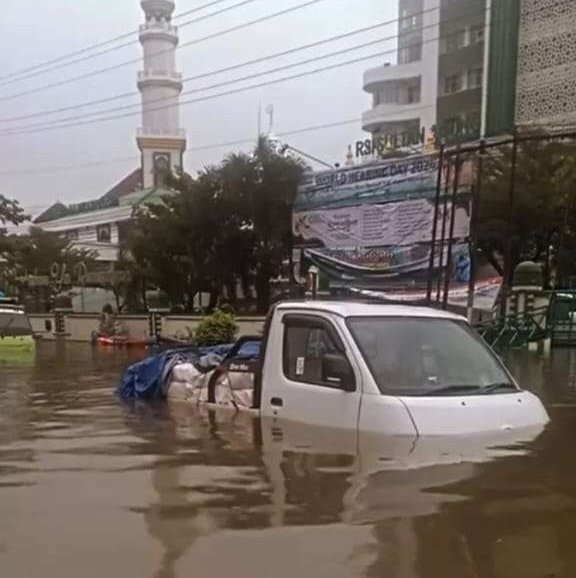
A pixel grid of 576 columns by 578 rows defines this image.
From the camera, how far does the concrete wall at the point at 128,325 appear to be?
2592cm

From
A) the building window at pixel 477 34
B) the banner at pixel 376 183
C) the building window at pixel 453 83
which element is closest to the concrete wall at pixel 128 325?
the banner at pixel 376 183

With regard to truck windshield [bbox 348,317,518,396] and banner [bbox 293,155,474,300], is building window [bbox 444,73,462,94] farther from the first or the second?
truck windshield [bbox 348,317,518,396]

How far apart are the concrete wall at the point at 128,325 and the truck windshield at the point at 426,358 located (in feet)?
57.6

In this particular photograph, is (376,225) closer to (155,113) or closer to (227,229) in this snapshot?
(227,229)

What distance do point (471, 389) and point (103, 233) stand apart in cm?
5829

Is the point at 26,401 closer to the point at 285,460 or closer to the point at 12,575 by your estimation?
the point at 285,460

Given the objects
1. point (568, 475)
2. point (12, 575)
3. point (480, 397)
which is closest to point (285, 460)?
point (480, 397)

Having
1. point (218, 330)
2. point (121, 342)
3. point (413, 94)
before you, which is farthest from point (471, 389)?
point (413, 94)

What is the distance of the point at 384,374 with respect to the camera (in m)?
6.27

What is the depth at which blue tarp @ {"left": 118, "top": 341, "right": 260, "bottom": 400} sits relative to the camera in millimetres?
9648

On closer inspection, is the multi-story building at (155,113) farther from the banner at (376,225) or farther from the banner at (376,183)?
the banner at (376,225)

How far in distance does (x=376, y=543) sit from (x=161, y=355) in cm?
598

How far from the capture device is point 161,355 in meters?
10.0

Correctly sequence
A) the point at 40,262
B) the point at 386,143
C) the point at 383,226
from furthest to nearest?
the point at 40,262 < the point at 386,143 < the point at 383,226
